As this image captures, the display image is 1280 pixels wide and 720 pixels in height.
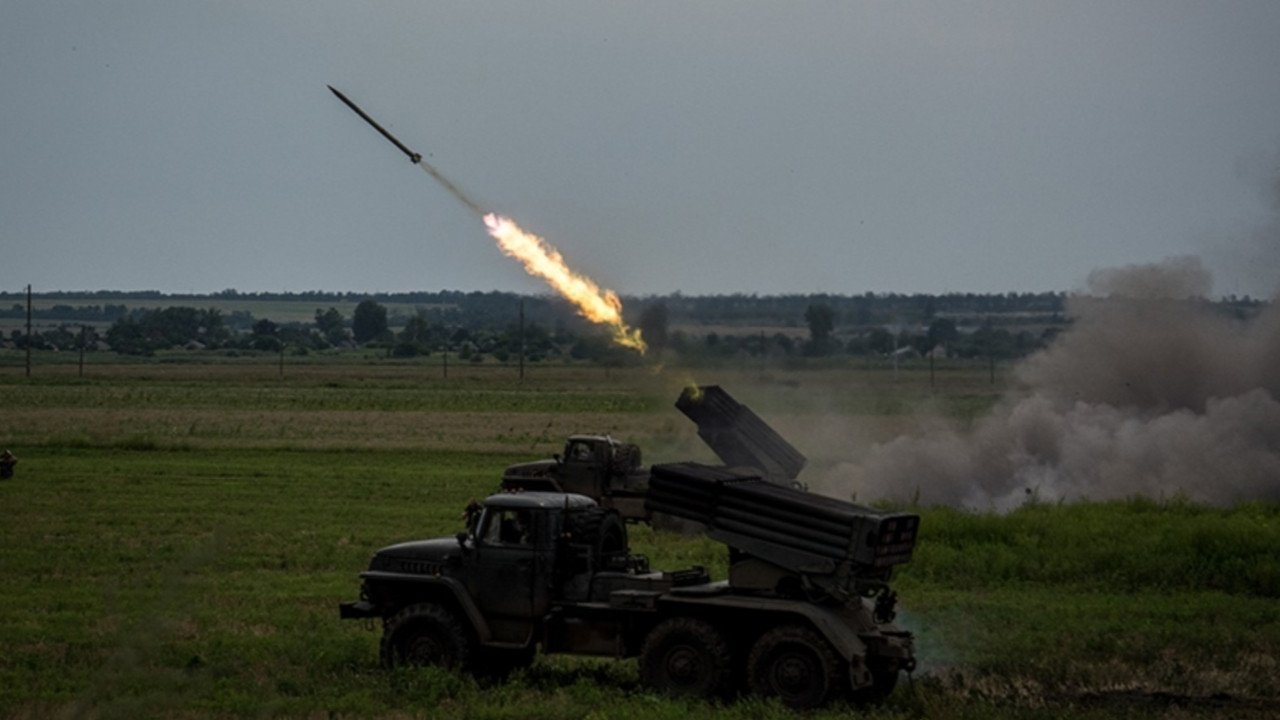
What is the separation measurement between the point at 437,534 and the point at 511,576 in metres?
13.9

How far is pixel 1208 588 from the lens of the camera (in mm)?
28469

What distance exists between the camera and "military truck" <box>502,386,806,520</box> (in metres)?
36.1

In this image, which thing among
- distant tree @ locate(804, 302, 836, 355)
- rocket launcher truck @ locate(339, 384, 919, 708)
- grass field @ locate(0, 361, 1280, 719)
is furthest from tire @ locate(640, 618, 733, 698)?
distant tree @ locate(804, 302, 836, 355)

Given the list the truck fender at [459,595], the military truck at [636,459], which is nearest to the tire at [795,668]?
the truck fender at [459,595]

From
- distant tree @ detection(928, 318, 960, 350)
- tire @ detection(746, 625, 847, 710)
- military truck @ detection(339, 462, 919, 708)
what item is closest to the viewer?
tire @ detection(746, 625, 847, 710)

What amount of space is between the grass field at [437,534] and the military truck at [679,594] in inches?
19.1

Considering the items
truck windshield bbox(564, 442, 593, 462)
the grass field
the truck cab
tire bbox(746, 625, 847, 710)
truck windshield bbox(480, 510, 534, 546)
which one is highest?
truck windshield bbox(480, 510, 534, 546)

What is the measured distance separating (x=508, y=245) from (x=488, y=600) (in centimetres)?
1727

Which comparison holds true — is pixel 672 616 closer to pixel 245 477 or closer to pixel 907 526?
pixel 907 526

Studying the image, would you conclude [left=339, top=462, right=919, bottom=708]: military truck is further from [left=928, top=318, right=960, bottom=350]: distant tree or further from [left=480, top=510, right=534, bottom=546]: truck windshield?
[left=928, top=318, right=960, bottom=350]: distant tree

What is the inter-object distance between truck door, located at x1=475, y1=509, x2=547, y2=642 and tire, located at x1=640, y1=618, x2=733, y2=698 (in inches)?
58.0

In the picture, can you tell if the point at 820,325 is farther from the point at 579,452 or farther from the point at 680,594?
the point at 680,594

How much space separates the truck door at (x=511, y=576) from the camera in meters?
20.7

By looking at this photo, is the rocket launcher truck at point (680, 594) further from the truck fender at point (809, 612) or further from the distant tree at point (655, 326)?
the distant tree at point (655, 326)
